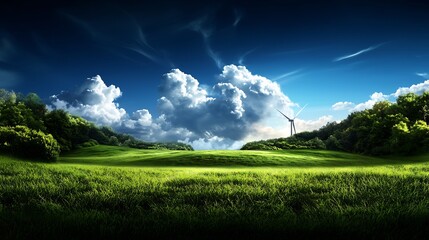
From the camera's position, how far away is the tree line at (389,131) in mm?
64500

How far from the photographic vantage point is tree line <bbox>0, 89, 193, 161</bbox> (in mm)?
25938

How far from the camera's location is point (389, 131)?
7394 cm

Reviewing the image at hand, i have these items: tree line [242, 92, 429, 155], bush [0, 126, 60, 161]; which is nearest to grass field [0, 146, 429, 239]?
bush [0, 126, 60, 161]

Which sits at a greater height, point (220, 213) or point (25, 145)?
point (25, 145)

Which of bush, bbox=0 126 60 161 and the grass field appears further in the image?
bush, bbox=0 126 60 161

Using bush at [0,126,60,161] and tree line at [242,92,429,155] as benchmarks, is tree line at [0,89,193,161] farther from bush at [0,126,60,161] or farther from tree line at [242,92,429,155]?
tree line at [242,92,429,155]

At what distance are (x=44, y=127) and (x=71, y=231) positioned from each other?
7785 cm

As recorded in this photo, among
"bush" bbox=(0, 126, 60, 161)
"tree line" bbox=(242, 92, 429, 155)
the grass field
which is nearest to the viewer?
the grass field

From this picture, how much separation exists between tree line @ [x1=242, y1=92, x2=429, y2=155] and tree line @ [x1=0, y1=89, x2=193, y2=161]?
1545 inches

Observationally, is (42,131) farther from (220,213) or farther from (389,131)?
(220,213)

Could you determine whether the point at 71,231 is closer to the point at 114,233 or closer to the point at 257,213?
the point at 114,233

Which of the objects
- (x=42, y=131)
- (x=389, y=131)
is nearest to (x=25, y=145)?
(x=42, y=131)

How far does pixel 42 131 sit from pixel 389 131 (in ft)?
230

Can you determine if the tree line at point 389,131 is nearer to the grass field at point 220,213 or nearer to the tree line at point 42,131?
the tree line at point 42,131
